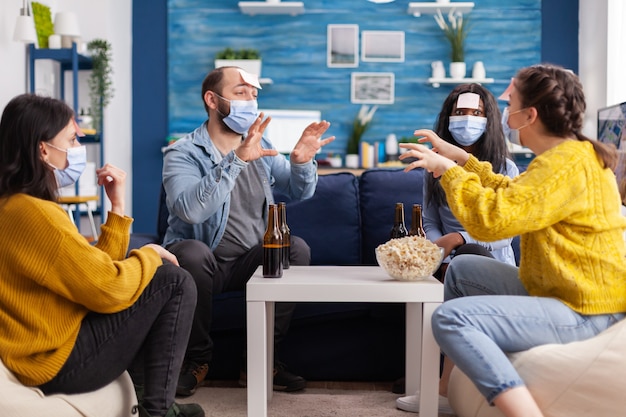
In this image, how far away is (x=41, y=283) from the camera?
1.71m

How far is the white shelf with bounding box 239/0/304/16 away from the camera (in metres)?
6.09

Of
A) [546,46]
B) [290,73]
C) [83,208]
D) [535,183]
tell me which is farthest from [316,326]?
[546,46]

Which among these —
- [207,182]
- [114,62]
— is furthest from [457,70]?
[207,182]

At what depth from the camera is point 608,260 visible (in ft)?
6.00

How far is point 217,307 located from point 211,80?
0.91 m

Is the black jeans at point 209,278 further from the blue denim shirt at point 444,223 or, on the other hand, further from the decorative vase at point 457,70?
the decorative vase at point 457,70

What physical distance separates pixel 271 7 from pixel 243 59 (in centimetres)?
48

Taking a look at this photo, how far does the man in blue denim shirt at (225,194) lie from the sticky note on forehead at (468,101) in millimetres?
493

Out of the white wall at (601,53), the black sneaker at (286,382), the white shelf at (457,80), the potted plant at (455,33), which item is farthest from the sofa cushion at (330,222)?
the potted plant at (455,33)

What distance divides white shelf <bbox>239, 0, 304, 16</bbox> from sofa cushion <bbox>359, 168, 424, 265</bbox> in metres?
3.29

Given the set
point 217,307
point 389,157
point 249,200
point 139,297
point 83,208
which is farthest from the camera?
point 389,157

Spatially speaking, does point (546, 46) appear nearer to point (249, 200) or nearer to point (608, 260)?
point (249, 200)

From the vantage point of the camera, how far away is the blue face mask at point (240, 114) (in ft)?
9.55

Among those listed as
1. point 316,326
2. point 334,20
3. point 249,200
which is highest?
point 334,20
